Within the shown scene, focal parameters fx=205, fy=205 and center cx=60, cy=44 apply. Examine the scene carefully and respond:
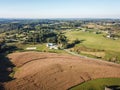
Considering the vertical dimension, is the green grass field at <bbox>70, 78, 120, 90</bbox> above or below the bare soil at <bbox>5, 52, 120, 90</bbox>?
below

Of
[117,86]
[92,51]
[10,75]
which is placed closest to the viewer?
[117,86]

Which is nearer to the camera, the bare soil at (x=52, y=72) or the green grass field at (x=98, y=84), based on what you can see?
the bare soil at (x=52, y=72)

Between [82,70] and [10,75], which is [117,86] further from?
[10,75]

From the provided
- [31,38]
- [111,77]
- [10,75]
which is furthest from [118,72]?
[31,38]

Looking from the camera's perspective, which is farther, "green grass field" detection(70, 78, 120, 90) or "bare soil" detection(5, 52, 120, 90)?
"green grass field" detection(70, 78, 120, 90)

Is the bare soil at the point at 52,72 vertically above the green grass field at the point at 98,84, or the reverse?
the bare soil at the point at 52,72
